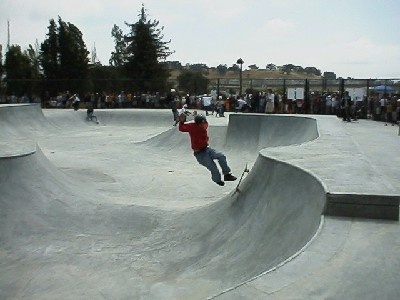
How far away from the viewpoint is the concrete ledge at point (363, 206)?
4562 mm

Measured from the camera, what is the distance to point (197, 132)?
8.41 meters

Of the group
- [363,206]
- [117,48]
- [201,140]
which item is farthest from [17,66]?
[363,206]

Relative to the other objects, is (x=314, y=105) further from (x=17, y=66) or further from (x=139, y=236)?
(x=17, y=66)

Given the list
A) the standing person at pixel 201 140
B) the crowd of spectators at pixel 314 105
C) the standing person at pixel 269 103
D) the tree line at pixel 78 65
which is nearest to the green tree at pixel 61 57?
the tree line at pixel 78 65

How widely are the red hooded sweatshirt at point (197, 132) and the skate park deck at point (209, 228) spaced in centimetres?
103

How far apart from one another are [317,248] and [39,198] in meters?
5.81

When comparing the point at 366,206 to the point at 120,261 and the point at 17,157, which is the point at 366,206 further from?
the point at 17,157

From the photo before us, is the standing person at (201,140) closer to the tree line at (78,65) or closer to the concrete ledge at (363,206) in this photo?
the concrete ledge at (363,206)

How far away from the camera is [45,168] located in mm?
9102

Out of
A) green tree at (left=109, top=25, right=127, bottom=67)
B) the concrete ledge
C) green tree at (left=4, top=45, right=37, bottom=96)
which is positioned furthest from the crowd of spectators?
green tree at (left=109, top=25, right=127, bottom=67)

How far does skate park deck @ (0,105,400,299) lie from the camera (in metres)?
3.54

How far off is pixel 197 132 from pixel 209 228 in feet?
5.89

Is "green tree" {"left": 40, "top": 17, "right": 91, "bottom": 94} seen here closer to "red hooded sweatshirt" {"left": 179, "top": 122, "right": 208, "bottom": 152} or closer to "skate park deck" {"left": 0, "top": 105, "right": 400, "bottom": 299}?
"skate park deck" {"left": 0, "top": 105, "right": 400, "bottom": 299}

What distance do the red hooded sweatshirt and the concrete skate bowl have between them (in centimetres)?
108
